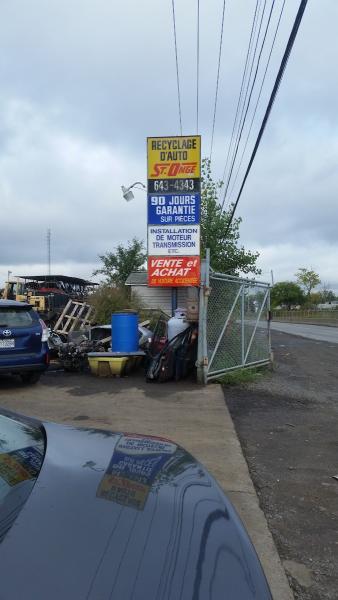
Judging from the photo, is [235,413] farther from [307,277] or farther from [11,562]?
[307,277]

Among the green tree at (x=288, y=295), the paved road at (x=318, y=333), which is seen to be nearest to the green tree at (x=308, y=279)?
the green tree at (x=288, y=295)

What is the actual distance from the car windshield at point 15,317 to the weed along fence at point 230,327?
3091 millimetres

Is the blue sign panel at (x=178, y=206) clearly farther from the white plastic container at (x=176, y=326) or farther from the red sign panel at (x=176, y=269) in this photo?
the white plastic container at (x=176, y=326)

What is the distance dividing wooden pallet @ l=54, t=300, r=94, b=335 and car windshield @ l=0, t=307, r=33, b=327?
5401 mm

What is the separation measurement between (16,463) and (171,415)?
15.6 feet

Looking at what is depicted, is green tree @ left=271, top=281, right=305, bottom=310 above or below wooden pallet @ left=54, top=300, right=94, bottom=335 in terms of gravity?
above

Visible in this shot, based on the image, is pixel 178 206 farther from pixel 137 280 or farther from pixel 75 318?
pixel 137 280

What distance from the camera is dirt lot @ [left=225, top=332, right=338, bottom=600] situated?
3.18 metres

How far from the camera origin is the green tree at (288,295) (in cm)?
12950

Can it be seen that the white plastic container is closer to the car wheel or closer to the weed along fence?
the weed along fence

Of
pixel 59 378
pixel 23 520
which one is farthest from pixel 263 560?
pixel 59 378

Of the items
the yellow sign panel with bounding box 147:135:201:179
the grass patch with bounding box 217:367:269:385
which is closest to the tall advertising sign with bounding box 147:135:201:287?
the yellow sign panel with bounding box 147:135:201:179

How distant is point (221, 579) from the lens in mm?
1638

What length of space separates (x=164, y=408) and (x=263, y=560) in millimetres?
4254
